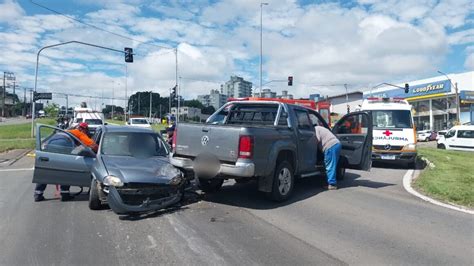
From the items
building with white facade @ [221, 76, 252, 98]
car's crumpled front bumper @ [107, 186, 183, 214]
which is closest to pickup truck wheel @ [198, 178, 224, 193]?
car's crumpled front bumper @ [107, 186, 183, 214]

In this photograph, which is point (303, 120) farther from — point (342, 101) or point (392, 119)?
point (342, 101)

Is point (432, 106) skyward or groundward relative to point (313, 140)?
skyward

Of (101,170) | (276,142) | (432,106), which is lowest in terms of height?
Result: (101,170)

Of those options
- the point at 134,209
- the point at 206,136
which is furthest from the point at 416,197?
the point at 134,209

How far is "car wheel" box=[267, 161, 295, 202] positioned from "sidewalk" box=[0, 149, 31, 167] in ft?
39.4

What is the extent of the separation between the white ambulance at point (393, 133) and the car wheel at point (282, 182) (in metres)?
7.28

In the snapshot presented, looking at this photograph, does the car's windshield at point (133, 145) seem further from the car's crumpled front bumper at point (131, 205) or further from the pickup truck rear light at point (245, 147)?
the pickup truck rear light at point (245, 147)

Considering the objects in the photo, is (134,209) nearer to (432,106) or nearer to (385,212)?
(385,212)

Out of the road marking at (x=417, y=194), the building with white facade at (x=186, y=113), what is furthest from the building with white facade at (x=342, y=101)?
the road marking at (x=417, y=194)

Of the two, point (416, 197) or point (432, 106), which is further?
point (432, 106)

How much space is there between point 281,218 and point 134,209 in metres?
2.33

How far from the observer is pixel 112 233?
570 centimetres

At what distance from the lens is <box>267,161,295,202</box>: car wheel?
7.47 metres

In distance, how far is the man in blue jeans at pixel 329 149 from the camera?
8938mm
